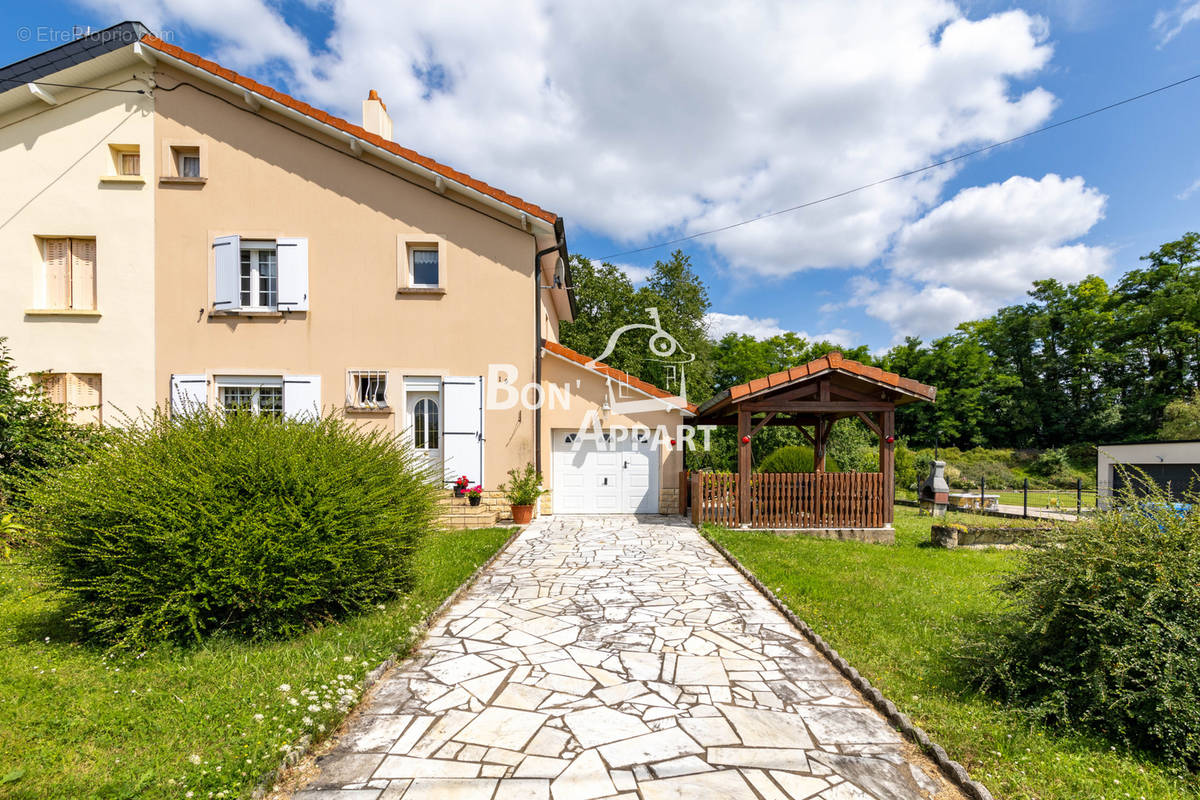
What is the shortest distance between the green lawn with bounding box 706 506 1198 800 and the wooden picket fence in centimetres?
76

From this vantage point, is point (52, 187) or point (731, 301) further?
point (731, 301)

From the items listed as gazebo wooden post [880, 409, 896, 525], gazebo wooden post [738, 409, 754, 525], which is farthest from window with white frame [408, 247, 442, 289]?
gazebo wooden post [880, 409, 896, 525]

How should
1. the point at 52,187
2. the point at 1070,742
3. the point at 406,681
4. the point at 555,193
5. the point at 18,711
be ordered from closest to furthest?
1. the point at 1070,742
2. the point at 18,711
3. the point at 406,681
4. the point at 52,187
5. the point at 555,193

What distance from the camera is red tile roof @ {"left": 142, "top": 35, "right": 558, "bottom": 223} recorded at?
33.1 feet

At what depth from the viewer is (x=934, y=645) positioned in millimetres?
4535

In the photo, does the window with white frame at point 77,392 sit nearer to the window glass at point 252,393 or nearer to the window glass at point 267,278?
the window glass at point 252,393

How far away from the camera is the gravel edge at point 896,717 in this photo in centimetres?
265

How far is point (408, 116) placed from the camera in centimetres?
1260

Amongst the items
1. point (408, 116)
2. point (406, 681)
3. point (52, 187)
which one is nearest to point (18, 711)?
point (406, 681)

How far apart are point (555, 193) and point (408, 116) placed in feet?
13.2

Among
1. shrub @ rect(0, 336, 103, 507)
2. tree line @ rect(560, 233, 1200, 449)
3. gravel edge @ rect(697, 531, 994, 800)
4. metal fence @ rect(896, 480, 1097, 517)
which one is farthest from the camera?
tree line @ rect(560, 233, 1200, 449)

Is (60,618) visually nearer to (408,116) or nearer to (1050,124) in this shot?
(408,116)

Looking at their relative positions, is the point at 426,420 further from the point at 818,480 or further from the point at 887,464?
the point at 887,464
